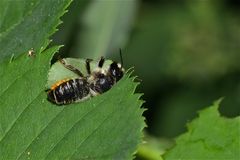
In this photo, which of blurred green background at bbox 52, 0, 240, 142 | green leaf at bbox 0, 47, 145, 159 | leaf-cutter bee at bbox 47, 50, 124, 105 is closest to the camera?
green leaf at bbox 0, 47, 145, 159

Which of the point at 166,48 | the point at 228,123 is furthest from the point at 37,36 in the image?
the point at 166,48

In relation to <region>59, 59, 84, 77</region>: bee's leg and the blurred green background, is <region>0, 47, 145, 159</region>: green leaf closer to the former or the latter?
<region>59, 59, 84, 77</region>: bee's leg

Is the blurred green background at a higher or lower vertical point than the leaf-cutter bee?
higher

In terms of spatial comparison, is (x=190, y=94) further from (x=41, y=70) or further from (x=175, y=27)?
(x=41, y=70)

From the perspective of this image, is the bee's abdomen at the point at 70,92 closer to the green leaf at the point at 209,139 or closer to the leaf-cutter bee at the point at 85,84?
the leaf-cutter bee at the point at 85,84

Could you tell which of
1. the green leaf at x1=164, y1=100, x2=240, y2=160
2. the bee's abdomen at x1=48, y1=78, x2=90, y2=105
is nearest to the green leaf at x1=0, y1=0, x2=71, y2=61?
the bee's abdomen at x1=48, y1=78, x2=90, y2=105

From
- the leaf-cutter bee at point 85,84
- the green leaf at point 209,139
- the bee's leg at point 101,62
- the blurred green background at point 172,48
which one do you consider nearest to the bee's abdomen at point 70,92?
the leaf-cutter bee at point 85,84

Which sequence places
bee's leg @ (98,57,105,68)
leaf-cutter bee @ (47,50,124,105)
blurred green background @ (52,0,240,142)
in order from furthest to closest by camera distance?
blurred green background @ (52,0,240,142) < bee's leg @ (98,57,105,68) < leaf-cutter bee @ (47,50,124,105)
